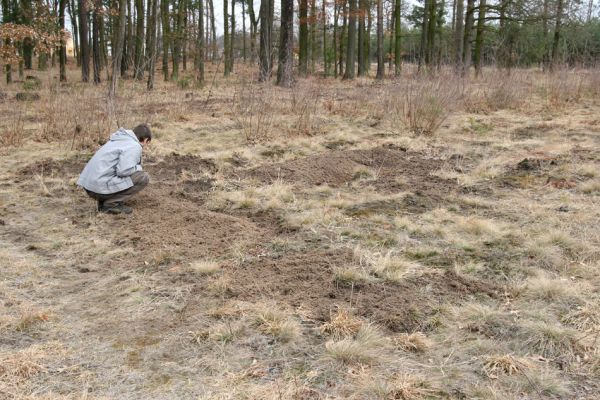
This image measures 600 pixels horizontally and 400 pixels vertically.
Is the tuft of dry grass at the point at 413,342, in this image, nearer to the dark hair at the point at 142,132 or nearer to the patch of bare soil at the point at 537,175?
the dark hair at the point at 142,132

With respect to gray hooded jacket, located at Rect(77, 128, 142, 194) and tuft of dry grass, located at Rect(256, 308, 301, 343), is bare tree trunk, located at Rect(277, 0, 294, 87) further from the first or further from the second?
tuft of dry grass, located at Rect(256, 308, 301, 343)

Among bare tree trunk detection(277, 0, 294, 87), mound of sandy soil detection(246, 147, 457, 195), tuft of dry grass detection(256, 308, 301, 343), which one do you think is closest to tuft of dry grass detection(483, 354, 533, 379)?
tuft of dry grass detection(256, 308, 301, 343)

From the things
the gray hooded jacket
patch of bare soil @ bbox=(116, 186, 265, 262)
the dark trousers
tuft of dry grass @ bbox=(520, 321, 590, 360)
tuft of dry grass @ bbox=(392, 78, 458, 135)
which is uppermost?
tuft of dry grass @ bbox=(392, 78, 458, 135)

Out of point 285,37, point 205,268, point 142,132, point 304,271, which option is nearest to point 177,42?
point 285,37

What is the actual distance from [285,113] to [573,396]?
25.9 feet

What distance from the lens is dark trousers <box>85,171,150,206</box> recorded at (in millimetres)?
5113

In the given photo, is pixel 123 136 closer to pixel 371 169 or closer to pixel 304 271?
pixel 304 271

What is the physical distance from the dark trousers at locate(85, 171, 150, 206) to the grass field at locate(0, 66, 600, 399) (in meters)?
0.17

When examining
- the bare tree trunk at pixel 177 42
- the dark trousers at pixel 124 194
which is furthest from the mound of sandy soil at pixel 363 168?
the bare tree trunk at pixel 177 42

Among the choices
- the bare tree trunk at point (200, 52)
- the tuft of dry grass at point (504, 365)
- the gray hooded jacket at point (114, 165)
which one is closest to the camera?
the tuft of dry grass at point (504, 365)

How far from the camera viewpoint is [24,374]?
256 centimetres

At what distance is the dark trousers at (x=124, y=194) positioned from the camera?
5.11 m

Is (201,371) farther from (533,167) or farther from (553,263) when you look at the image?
(533,167)

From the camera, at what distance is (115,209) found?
5.09 meters
